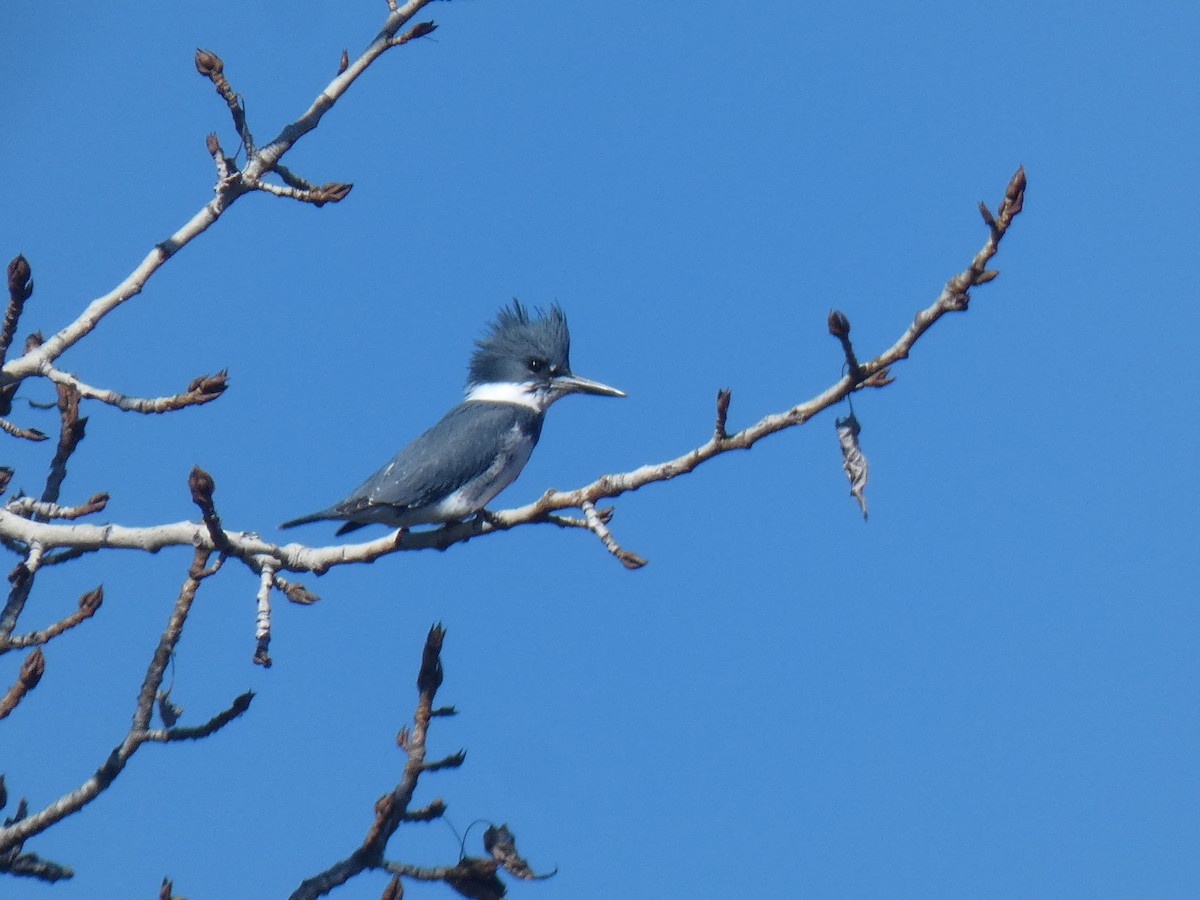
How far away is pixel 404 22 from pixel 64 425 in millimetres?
1760

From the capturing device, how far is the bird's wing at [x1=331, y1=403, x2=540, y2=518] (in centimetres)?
544

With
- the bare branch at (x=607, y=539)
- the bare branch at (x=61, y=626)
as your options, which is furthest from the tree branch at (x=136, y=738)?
the bare branch at (x=607, y=539)

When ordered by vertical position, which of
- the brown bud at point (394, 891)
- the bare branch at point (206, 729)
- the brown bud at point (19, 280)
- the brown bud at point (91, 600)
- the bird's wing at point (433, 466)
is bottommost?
the brown bud at point (394, 891)

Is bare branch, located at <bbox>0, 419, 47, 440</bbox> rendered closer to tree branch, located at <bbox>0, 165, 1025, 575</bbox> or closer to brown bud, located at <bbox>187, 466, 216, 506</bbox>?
tree branch, located at <bbox>0, 165, 1025, 575</bbox>

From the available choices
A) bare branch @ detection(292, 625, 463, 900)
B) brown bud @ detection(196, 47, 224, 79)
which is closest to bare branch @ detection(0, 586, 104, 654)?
bare branch @ detection(292, 625, 463, 900)

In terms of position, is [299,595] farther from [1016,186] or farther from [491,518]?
[1016,186]

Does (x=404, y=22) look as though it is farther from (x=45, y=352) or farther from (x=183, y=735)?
(x=183, y=735)

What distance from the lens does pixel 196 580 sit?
3.41 meters

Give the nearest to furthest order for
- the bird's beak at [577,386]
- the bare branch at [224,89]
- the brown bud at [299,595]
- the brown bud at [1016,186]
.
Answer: the brown bud at [1016,186] → the brown bud at [299,595] → the bare branch at [224,89] → the bird's beak at [577,386]

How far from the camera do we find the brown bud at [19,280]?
4.02m

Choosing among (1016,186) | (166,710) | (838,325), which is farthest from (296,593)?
(1016,186)

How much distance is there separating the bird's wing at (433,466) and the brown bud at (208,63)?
1.73m

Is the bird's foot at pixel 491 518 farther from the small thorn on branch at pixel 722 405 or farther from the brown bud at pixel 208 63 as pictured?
the brown bud at pixel 208 63

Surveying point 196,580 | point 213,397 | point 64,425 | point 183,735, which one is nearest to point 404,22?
point 213,397
